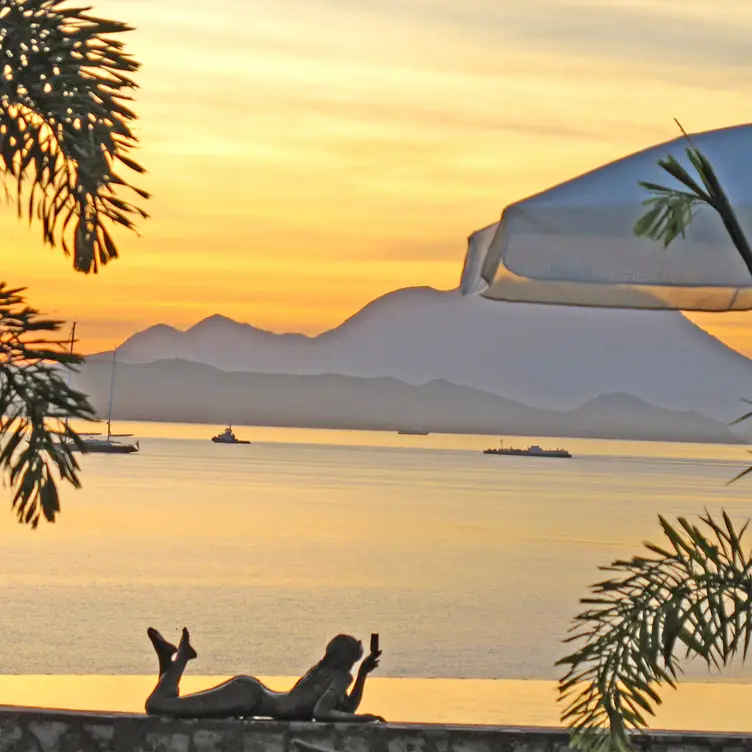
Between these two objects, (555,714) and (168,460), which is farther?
(168,460)

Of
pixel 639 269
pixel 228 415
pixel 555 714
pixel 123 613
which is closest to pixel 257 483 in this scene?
pixel 123 613

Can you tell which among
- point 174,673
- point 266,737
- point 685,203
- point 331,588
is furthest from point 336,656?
point 331,588

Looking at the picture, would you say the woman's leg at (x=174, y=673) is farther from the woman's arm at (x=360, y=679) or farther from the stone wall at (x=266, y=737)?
the woman's arm at (x=360, y=679)

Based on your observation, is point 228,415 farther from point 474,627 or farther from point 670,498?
point 474,627

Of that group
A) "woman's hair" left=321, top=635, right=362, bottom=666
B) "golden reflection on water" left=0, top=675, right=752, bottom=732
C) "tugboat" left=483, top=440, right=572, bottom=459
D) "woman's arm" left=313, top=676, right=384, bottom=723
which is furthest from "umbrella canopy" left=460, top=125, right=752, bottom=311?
"tugboat" left=483, top=440, right=572, bottom=459

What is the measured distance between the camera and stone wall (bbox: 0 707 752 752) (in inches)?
200

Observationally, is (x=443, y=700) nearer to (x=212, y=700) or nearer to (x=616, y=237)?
(x=212, y=700)

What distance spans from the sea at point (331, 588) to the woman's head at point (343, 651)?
2.82ft

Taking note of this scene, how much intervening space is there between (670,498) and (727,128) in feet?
214

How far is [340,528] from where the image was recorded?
4425 centimetres

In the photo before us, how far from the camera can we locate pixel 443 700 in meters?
9.39

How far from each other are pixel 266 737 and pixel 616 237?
1930 millimetres

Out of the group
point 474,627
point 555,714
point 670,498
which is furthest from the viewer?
point 670,498

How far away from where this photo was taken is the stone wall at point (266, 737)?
5.09 meters
